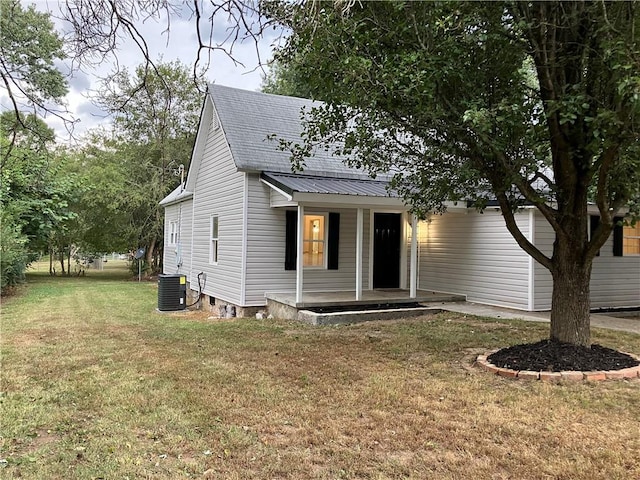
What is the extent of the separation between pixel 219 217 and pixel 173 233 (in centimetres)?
647

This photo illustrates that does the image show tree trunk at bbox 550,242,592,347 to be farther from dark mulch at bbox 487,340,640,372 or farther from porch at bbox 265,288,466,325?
porch at bbox 265,288,466,325

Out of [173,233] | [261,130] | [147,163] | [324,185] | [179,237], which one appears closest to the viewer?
[324,185]

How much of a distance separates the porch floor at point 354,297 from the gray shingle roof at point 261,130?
8.92 feet

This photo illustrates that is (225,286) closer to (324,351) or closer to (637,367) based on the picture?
(324,351)

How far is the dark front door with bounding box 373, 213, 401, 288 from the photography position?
38.5 ft

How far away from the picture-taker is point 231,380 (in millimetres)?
5059

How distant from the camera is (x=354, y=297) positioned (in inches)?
397

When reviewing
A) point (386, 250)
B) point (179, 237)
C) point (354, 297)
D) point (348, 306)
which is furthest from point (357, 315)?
point (179, 237)

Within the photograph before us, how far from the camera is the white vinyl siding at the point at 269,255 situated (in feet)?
33.8

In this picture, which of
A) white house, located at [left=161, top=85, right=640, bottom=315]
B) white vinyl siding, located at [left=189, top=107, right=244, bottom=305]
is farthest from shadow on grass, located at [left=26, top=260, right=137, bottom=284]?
white house, located at [left=161, top=85, right=640, bottom=315]

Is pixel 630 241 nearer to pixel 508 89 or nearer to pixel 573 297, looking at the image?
pixel 573 297

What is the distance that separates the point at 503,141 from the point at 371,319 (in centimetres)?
496

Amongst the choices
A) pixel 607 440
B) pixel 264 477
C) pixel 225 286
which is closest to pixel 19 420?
pixel 264 477

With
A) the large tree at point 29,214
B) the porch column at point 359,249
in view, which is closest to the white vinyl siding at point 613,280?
the porch column at point 359,249
